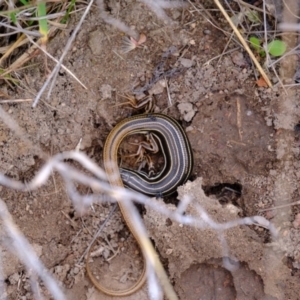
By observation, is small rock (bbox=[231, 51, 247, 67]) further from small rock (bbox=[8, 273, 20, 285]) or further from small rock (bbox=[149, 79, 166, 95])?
small rock (bbox=[8, 273, 20, 285])

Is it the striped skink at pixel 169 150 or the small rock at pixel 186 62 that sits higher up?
the small rock at pixel 186 62

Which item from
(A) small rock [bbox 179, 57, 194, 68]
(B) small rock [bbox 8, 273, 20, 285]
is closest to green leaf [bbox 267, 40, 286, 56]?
(A) small rock [bbox 179, 57, 194, 68]

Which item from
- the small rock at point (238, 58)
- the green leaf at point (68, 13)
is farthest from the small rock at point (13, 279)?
the small rock at point (238, 58)

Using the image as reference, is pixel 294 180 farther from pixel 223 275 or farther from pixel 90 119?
pixel 90 119

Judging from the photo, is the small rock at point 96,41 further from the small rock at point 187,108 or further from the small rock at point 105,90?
the small rock at point 187,108

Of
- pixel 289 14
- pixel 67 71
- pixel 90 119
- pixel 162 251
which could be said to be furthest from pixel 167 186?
pixel 289 14

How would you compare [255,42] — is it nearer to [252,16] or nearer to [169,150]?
[252,16]

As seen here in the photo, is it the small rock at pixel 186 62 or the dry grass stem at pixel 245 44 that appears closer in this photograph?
the dry grass stem at pixel 245 44

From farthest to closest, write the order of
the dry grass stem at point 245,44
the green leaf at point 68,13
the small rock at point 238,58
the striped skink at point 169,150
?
1. the striped skink at point 169,150
2. the small rock at point 238,58
3. the dry grass stem at point 245,44
4. the green leaf at point 68,13
